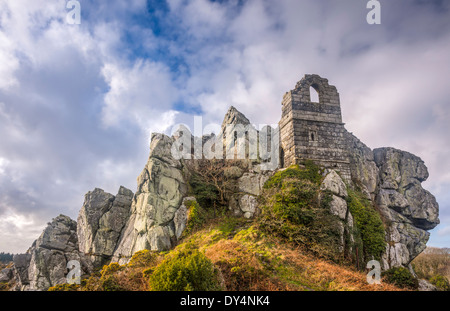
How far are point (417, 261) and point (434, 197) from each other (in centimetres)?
2282

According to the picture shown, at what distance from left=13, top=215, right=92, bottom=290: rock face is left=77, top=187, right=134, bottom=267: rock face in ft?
2.69

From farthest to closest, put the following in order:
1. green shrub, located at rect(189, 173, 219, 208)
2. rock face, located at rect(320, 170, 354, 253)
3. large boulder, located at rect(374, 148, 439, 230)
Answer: large boulder, located at rect(374, 148, 439, 230) → green shrub, located at rect(189, 173, 219, 208) → rock face, located at rect(320, 170, 354, 253)

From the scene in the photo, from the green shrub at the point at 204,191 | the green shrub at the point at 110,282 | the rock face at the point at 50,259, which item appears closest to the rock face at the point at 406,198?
the green shrub at the point at 204,191

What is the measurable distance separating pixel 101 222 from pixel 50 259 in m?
4.54

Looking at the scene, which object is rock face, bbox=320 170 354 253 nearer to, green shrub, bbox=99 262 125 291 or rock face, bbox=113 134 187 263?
rock face, bbox=113 134 187 263


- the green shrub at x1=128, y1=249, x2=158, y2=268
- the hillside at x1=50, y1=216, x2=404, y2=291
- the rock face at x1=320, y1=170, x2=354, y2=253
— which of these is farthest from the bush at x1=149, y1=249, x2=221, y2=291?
the rock face at x1=320, y1=170, x2=354, y2=253

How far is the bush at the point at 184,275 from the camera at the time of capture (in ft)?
27.2

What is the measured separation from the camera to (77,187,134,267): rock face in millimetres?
20984

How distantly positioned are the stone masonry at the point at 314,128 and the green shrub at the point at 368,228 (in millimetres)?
3781

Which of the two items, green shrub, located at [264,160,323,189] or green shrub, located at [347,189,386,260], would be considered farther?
green shrub, located at [264,160,323,189]

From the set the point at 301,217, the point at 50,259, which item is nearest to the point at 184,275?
the point at 301,217

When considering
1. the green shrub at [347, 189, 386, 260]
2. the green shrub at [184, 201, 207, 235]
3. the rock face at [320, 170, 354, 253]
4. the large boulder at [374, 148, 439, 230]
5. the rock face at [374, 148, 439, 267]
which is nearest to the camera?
the rock face at [320, 170, 354, 253]

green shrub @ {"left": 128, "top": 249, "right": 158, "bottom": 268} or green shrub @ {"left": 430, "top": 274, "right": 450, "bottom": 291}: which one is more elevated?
green shrub @ {"left": 128, "top": 249, "right": 158, "bottom": 268}

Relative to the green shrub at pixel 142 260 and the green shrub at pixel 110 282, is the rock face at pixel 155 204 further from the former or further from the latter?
the green shrub at pixel 110 282
